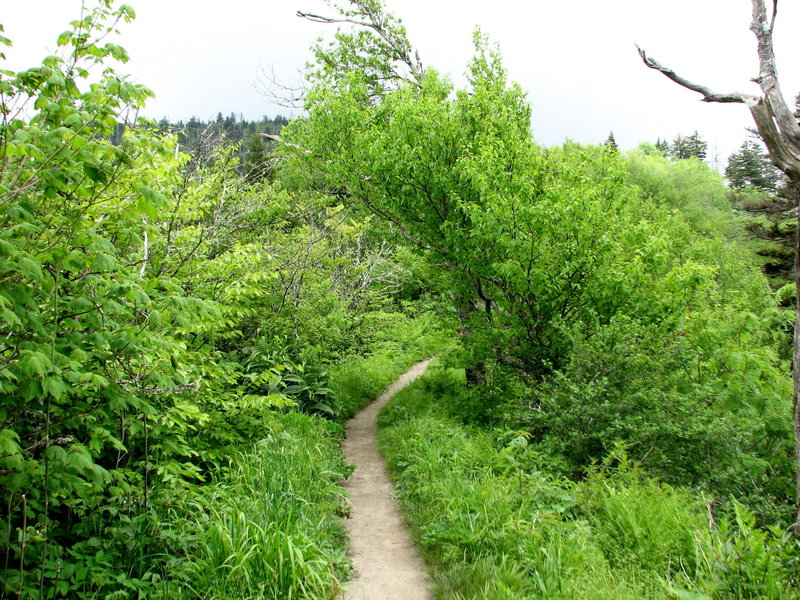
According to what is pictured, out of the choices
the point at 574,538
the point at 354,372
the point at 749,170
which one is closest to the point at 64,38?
the point at 574,538

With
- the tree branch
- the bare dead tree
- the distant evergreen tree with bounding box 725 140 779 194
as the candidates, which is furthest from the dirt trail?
the distant evergreen tree with bounding box 725 140 779 194

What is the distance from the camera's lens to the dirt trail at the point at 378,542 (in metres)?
4.24

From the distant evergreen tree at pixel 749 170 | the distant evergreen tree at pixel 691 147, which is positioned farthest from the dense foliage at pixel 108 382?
the distant evergreen tree at pixel 691 147

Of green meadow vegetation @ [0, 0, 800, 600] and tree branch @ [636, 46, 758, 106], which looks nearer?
green meadow vegetation @ [0, 0, 800, 600]

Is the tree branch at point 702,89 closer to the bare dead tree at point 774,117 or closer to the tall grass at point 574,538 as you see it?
the bare dead tree at point 774,117

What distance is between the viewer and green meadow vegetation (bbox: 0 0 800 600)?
288 centimetres

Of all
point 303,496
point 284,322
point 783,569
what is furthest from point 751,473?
point 284,322

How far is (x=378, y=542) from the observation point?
516 cm

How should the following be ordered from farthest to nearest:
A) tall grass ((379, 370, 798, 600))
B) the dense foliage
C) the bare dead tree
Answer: the bare dead tree
tall grass ((379, 370, 798, 600))
the dense foliage

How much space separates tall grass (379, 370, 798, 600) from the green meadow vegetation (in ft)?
0.09

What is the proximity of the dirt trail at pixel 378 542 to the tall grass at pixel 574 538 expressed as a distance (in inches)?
6.6

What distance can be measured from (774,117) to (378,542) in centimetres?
584

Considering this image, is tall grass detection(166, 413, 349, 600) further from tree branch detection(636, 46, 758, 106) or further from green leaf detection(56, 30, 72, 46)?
tree branch detection(636, 46, 758, 106)

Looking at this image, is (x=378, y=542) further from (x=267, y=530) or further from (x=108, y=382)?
(x=108, y=382)
